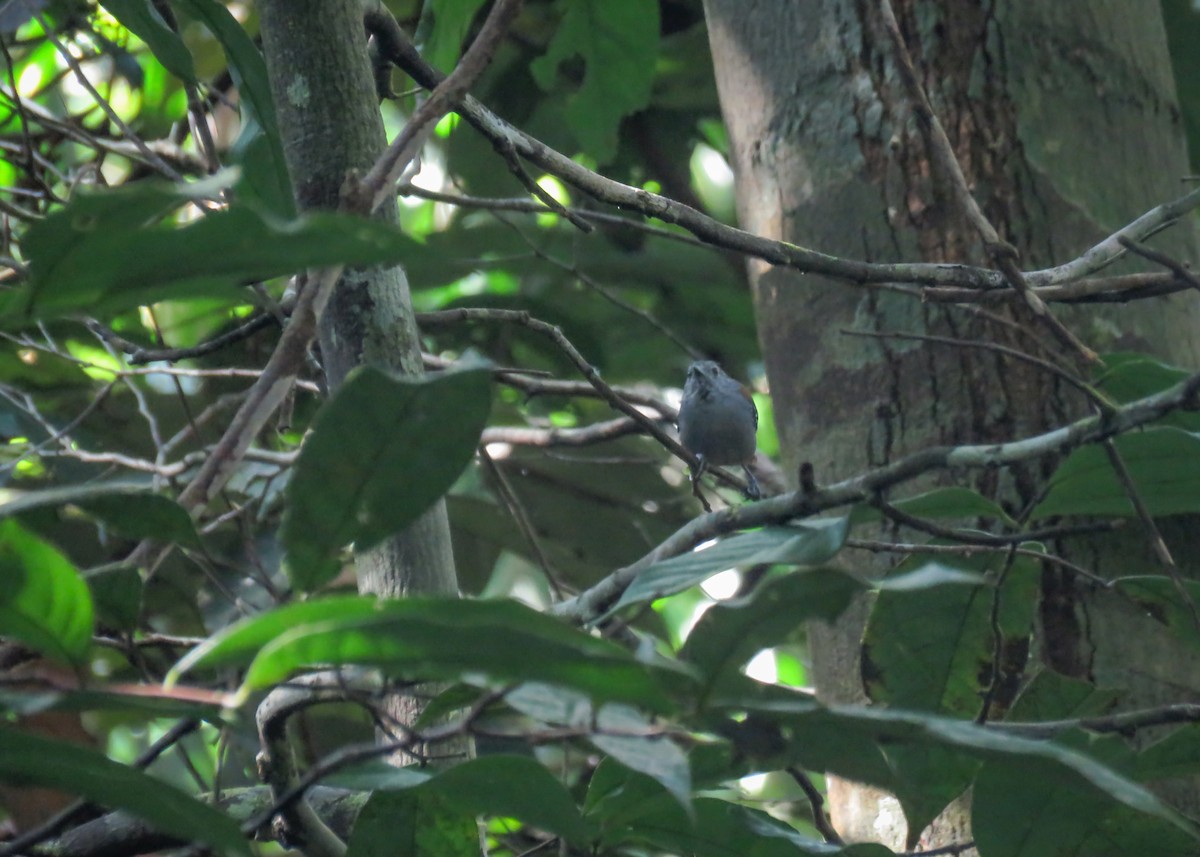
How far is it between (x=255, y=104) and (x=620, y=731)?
1.12m

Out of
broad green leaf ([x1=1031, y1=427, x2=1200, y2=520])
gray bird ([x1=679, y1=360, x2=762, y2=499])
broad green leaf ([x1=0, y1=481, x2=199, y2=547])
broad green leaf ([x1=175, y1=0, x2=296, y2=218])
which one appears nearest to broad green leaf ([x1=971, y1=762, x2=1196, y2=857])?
broad green leaf ([x1=1031, y1=427, x2=1200, y2=520])

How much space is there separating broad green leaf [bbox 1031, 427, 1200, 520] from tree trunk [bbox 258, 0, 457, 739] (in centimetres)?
78

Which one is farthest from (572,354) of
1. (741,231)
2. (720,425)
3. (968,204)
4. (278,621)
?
(720,425)

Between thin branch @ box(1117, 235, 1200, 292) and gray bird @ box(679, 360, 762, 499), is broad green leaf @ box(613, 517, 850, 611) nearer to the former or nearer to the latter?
thin branch @ box(1117, 235, 1200, 292)

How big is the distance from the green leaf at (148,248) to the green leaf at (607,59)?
198 centimetres

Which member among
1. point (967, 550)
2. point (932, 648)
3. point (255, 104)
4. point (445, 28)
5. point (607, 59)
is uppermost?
point (607, 59)

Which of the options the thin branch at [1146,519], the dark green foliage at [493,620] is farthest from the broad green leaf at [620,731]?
the thin branch at [1146,519]

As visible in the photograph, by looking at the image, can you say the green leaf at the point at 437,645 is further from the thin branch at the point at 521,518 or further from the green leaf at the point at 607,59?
the green leaf at the point at 607,59

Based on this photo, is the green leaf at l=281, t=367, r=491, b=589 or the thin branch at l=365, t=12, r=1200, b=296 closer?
the green leaf at l=281, t=367, r=491, b=589

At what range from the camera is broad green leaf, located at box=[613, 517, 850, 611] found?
1.12 metres

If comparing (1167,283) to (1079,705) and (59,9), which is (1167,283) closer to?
(1079,705)

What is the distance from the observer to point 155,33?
1.64 metres

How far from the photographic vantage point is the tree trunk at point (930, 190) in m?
2.15

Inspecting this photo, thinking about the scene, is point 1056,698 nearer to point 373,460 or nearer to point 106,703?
point 373,460
